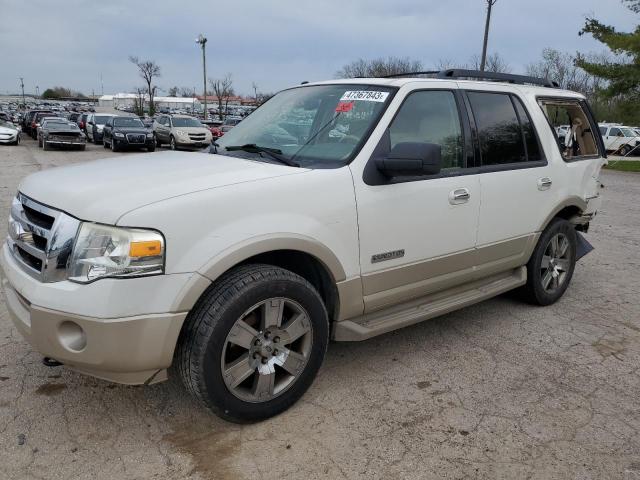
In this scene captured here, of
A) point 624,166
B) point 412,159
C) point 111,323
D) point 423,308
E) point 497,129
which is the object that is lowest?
point 624,166

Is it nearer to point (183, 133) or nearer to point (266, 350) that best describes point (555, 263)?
point (266, 350)

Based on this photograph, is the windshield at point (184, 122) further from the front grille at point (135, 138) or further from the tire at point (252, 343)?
the tire at point (252, 343)

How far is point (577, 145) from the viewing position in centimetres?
515

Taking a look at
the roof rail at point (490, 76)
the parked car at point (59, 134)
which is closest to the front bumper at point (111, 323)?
the roof rail at point (490, 76)

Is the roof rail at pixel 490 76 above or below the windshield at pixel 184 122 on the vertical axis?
above

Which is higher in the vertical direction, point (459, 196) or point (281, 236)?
point (459, 196)

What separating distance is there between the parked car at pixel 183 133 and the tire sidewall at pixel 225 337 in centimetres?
2178

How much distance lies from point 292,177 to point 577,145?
356 cm

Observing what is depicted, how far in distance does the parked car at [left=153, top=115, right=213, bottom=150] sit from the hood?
21.2 metres

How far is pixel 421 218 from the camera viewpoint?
3.40 meters

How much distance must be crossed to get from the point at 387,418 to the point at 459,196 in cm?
157

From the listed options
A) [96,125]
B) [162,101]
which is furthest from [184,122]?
[162,101]

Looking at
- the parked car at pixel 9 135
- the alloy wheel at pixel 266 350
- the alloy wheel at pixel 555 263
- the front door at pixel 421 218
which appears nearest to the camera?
the alloy wheel at pixel 266 350

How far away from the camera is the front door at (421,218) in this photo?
3.19 meters
